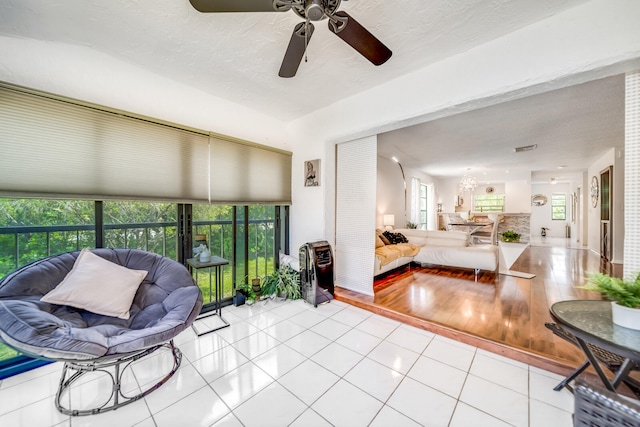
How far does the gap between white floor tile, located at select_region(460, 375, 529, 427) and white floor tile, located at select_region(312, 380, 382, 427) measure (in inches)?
25.2

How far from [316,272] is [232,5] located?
8.55 feet

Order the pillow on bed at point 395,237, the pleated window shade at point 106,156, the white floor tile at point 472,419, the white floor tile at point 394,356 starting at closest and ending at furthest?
1. the white floor tile at point 472,419
2. the pleated window shade at point 106,156
3. the white floor tile at point 394,356
4. the pillow on bed at point 395,237

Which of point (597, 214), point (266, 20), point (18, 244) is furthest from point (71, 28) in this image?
point (597, 214)

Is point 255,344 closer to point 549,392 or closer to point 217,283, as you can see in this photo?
point 217,283

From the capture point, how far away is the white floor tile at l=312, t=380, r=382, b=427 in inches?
54.5

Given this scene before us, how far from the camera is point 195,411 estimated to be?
4.74ft

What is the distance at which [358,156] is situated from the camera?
324cm

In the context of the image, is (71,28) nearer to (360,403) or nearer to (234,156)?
(234,156)

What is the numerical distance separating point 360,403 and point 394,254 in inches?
112

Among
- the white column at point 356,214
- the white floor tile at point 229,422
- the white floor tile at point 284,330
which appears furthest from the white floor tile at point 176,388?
the white column at point 356,214

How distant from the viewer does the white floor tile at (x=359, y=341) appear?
209 cm

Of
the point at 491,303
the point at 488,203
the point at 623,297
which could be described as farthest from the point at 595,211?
the point at 623,297

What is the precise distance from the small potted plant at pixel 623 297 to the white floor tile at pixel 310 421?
165 cm

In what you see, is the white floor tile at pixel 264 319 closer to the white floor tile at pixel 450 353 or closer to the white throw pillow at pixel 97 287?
the white throw pillow at pixel 97 287
